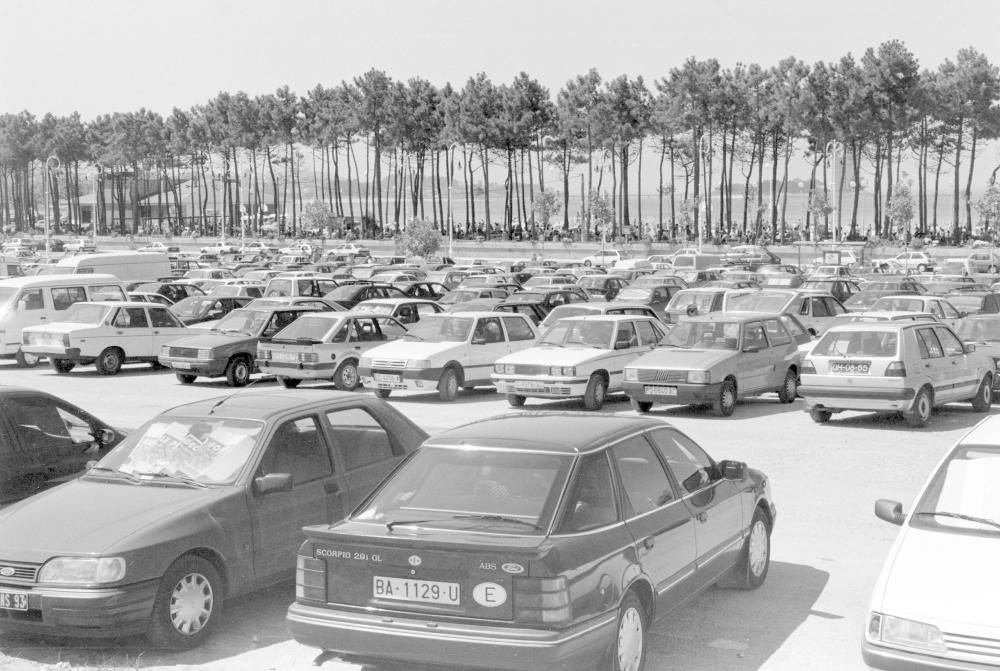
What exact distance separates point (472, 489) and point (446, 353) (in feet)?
47.7

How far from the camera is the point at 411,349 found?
2119 cm

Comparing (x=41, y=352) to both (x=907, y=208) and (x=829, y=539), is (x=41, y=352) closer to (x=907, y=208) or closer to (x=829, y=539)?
(x=829, y=539)

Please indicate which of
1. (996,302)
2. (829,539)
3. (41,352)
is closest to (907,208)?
(996,302)

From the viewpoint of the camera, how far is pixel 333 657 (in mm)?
6281

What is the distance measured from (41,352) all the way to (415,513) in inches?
830

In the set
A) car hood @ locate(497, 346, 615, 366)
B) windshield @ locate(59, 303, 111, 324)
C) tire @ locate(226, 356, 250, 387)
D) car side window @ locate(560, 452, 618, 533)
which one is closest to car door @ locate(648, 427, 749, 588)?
car side window @ locate(560, 452, 618, 533)

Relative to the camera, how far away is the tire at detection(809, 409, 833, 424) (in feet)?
58.3

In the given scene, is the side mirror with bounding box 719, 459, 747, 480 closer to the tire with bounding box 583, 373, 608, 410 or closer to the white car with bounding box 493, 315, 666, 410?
the white car with bounding box 493, 315, 666, 410

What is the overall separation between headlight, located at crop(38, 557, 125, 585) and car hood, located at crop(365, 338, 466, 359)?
13.8m

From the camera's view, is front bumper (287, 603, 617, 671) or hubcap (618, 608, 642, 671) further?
hubcap (618, 608, 642, 671)

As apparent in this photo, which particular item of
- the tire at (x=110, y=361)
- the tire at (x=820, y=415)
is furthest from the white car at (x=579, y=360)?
the tire at (x=110, y=361)

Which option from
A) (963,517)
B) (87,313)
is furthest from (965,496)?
(87,313)

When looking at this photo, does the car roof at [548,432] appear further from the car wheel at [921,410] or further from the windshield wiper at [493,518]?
the car wheel at [921,410]

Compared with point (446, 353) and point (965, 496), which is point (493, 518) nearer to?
point (965, 496)
